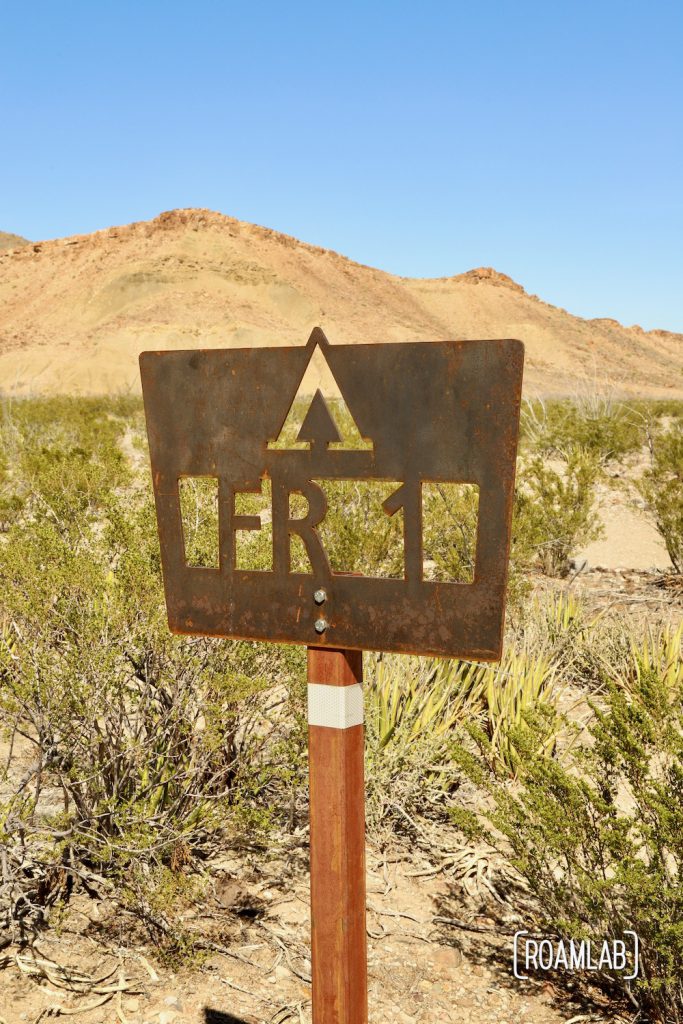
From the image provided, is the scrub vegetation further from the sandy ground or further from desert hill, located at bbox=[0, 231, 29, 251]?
desert hill, located at bbox=[0, 231, 29, 251]

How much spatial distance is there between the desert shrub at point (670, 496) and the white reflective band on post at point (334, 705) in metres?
7.28

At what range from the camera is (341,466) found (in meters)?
2.08

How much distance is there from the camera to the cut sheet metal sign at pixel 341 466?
1.97 m

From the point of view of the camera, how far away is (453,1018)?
336 cm

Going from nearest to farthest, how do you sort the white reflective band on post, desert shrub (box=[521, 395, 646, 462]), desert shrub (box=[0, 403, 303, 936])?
1. the white reflective band on post
2. desert shrub (box=[0, 403, 303, 936])
3. desert shrub (box=[521, 395, 646, 462])

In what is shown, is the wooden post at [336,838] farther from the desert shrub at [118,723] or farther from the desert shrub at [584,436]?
the desert shrub at [584,436]

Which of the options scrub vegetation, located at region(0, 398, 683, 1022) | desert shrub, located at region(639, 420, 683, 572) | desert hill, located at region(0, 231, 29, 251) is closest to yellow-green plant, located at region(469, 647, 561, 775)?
scrub vegetation, located at region(0, 398, 683, 1022)

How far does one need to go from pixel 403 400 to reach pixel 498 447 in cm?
22

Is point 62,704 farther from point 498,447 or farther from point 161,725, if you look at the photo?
point 498,447

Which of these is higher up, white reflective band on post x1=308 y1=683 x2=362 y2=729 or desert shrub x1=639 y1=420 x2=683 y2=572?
desert shrub x1=639 y1=420 x2=683 y2=572

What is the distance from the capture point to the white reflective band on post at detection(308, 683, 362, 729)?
2152 mm

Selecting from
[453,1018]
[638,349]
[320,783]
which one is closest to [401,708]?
[453,1018]

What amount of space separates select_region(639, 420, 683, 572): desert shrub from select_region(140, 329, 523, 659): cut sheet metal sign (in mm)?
7338

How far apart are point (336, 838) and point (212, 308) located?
6969 centimetres
